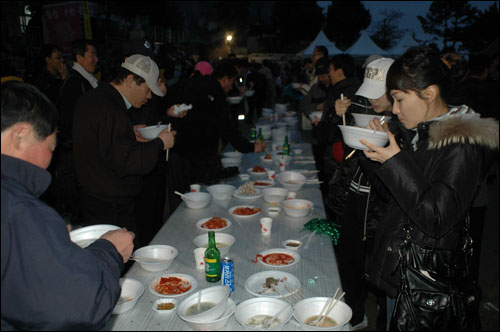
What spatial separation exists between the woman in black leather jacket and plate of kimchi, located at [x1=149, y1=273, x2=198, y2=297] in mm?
918

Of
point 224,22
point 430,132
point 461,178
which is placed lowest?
point 461,178

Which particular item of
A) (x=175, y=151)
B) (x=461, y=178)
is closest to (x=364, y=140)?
(x=461, y=178)

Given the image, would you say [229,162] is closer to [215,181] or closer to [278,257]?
[215,181]

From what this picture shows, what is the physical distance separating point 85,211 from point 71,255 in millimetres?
1775

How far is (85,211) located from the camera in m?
2.84

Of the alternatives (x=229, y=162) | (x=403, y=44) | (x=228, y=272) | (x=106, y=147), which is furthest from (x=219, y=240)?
(x=403, y=44)

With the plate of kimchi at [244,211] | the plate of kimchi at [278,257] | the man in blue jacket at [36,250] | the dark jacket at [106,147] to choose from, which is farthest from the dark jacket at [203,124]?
the man in blue jacket at [36,250]

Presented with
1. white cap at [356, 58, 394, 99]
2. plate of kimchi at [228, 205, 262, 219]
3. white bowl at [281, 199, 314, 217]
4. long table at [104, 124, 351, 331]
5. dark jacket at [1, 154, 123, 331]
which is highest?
white cap at [356, 58, 394, 99]

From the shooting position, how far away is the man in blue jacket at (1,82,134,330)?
1.09m

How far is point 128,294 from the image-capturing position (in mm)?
1803

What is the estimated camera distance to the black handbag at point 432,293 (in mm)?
1736

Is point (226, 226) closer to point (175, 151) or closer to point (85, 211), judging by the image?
point (85, 211)

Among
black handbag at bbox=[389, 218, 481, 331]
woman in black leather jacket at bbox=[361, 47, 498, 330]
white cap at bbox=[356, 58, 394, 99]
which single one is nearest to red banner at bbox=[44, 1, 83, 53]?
white cap at bbox=[356, 58, 394, 99]

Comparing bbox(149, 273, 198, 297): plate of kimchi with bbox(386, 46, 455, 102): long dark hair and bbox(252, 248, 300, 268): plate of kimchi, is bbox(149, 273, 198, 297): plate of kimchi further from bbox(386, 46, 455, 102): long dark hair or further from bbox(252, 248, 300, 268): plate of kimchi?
bbox(386, 46, 455, 102): long dark hair
